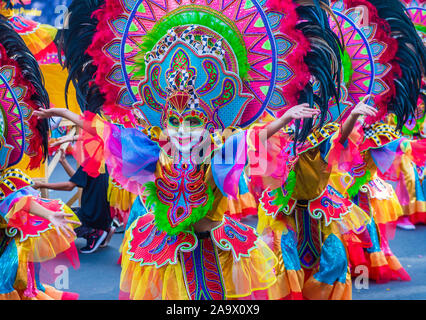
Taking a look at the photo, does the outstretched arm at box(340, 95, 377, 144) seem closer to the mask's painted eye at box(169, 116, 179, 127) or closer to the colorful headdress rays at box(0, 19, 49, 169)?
the mask's painted eye at box(169, 116, 179, 127)

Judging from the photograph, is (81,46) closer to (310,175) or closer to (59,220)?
(59,220)

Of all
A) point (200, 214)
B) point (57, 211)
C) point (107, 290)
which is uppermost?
point (200, 214)

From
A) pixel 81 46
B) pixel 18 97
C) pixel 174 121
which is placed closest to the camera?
pixel 174 121

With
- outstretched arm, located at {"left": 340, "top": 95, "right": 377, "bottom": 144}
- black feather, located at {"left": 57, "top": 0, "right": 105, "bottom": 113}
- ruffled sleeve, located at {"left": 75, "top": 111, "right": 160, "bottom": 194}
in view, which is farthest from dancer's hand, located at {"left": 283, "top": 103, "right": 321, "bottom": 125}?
black feather, located at {"left": 57, "top": 0, "right": 105, "bottom": 113}

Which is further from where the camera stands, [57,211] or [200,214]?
[57,211]

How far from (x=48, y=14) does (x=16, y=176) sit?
3.95 ft

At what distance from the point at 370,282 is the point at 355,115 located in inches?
101

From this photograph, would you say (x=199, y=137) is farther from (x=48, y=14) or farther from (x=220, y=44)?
(x=48, y=14)

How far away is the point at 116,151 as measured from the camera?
8.83ft

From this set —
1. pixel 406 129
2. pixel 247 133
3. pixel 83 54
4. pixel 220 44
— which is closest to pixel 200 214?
pixel 247 133

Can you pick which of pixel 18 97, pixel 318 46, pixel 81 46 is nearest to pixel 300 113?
pixel 318 46

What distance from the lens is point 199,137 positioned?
263 cm

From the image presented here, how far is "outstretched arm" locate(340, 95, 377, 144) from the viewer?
Result: 9.30ft

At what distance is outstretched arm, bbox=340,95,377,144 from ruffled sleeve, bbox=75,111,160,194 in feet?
3.69
